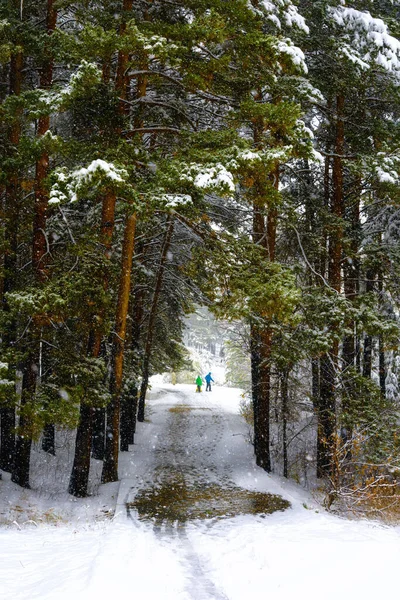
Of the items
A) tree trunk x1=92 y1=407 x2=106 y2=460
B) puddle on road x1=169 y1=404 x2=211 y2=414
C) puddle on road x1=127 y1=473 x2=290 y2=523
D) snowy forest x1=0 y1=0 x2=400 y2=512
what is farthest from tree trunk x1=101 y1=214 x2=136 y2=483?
puddle on road x1=169 y1=404 x2=211 y2=414

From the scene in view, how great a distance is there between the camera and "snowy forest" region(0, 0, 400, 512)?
859cm

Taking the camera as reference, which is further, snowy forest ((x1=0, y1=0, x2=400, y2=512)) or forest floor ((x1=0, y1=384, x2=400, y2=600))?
snowy forest ((x1=0, y1=0, x2=400, y2=512))

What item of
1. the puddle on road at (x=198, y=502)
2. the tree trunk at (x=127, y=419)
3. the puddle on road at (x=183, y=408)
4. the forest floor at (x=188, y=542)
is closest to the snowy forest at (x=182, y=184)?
the forest floor at (x=188, y=542)

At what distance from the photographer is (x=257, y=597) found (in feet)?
16.7

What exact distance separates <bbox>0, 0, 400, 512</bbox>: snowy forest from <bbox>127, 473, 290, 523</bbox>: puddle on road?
1.40 m

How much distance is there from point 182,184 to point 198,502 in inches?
251

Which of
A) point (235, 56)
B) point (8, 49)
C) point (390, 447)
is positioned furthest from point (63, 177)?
point (390, 447)

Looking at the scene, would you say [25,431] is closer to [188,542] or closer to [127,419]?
[188,542]

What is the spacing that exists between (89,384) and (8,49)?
21.9ft

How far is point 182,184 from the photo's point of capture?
8.20 m

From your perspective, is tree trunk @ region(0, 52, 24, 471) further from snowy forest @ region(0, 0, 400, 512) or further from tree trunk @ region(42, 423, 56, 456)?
tree trunk @ region(42, 423, 56, 456)

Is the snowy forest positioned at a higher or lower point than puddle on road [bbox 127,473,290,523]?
higher

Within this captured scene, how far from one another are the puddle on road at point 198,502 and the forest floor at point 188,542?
0.07 feet

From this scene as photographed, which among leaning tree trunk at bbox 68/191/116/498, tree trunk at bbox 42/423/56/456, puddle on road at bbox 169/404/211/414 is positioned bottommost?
puddle on road at bbox 169/404/211/414
